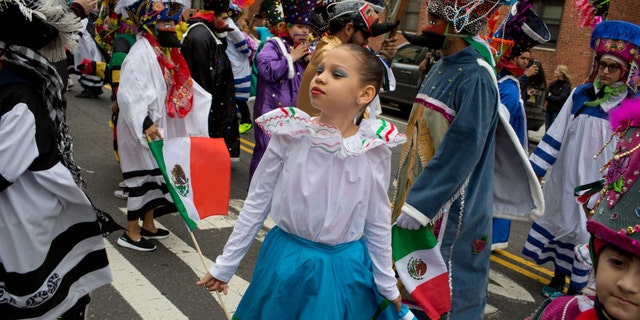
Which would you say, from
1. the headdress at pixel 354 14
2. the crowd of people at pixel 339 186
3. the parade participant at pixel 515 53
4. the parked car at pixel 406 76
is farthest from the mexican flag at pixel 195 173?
the parked car at pixel 406 76

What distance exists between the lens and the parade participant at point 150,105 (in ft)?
13.9

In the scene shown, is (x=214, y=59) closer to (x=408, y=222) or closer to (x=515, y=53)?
(x=515, y=53)

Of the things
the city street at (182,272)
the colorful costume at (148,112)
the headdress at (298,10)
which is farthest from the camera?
the headdress at (298,10)

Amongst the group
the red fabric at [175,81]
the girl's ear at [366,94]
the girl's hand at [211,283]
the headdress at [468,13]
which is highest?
the headdress at [468,13]

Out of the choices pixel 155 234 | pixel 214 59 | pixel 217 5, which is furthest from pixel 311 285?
pixel 217 5

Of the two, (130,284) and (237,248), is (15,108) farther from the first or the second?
(130,284)

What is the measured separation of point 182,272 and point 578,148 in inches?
130

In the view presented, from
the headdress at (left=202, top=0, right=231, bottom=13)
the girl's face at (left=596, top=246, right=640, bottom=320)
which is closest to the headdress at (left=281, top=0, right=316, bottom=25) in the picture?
the headdress at (left=202, top=0, right=231, bottom=13)

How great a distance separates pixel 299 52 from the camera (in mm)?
5461

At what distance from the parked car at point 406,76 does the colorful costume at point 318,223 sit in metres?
11.6

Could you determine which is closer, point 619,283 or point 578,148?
point 619,283

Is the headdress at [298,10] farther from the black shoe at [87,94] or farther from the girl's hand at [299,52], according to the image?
the black shoe at [87,94]

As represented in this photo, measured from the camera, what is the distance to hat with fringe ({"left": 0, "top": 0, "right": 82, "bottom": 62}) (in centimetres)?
261

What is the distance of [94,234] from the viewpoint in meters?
2.92
